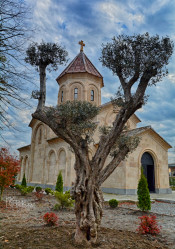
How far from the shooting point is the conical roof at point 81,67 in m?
22.9

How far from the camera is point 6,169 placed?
1160 centimetres

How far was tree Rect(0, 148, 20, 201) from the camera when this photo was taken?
37.4ft

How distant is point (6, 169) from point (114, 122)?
8.89 meters

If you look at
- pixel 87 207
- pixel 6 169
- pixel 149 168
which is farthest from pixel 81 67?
pixel 87 207

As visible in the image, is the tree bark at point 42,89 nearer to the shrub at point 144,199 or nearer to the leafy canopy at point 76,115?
the leafy canopy at point 76,115

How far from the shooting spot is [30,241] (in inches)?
180

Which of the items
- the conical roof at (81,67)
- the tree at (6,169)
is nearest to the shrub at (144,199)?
the tree at (6,169)

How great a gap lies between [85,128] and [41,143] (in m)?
17.6

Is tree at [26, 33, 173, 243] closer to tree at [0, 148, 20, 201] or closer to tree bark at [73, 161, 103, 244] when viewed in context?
tree bark at [73, 161, 103, 244]

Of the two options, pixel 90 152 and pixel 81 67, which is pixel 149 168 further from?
pixel 81 67

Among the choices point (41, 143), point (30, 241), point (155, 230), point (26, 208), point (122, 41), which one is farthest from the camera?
point (41, 143)

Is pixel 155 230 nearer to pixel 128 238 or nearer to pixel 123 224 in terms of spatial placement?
pixel 128 238

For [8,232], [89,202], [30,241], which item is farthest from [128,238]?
[8,232]

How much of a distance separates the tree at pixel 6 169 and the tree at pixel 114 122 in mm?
7003
